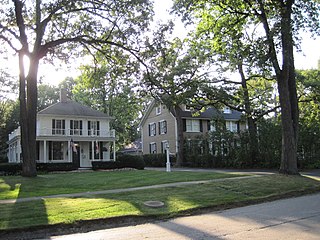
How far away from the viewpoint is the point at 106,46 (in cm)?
2373

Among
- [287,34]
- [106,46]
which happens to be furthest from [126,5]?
[287,34]

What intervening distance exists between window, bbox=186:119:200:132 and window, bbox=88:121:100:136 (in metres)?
12.2

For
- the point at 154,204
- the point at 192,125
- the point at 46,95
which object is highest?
the point at 46,95

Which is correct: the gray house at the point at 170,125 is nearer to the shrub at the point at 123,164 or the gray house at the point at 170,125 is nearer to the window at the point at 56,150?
the shrub at the point at 123,164

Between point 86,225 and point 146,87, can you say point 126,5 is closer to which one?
point 146,87

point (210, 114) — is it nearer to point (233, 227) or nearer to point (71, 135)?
point (71, 135)

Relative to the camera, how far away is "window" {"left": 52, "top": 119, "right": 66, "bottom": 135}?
35881mm

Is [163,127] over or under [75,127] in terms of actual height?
over

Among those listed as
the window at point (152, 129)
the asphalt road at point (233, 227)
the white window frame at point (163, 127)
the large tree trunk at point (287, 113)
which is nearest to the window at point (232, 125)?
the white window frame at point (163, 127)

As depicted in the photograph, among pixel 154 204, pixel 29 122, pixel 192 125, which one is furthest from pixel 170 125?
pixel 154 204

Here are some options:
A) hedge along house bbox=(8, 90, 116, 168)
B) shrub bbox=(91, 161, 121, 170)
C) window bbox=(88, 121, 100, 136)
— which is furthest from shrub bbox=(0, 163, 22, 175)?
window bbox=(88, 121, 100, 136)

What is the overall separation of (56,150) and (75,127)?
3132 mm

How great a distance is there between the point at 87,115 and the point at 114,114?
18.1 meters

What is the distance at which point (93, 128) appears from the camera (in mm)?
38219
